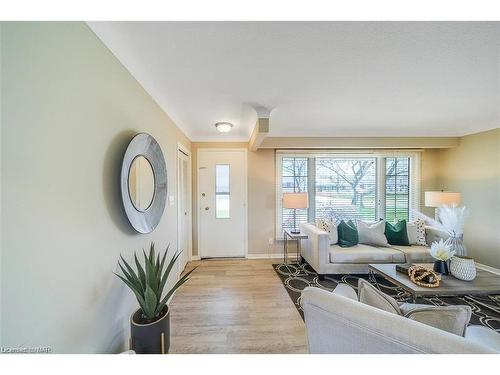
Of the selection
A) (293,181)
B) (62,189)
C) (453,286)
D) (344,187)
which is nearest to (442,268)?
(453,286)

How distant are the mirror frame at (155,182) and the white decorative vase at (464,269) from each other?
2.86 metres

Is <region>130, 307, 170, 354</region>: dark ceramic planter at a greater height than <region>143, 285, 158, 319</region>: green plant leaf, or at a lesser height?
lesser

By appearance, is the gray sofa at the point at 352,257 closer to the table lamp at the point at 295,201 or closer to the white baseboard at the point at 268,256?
the table lamp at the point at 295,201

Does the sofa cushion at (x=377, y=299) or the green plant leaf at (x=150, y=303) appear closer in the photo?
the sofa cushion at (x=377, y=299)

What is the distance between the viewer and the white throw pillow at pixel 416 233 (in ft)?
11.1

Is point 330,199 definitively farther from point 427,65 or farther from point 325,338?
point 325,338

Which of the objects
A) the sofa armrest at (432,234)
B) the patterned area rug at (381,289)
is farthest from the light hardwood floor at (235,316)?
the sofa armrest at (432,234)

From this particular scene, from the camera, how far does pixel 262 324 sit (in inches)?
79.0

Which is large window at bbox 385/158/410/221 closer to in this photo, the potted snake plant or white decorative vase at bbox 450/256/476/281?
white decorative vase at bbox 450/256/476/281

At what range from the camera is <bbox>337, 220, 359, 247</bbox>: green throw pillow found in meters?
3.24

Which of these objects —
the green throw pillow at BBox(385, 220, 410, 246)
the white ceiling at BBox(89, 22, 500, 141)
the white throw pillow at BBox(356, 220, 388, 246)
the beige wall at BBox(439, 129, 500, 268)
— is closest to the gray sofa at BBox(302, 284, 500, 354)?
the white ceiling at BBox(89, 22, 500, 141)

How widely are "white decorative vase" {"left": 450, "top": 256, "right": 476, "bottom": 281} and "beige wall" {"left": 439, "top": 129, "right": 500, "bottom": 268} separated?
6.67 ft

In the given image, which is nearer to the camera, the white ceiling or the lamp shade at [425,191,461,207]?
the white ceiling
